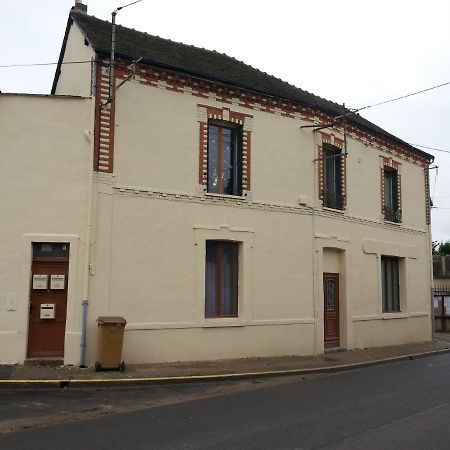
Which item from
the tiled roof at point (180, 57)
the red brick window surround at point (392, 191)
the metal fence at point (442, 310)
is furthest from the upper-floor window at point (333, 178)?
the metal fence at point (442, 310)

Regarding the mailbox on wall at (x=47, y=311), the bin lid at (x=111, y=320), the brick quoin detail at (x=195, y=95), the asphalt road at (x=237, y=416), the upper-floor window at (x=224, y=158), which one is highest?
the brick quoin detail at (x=195, y=95)

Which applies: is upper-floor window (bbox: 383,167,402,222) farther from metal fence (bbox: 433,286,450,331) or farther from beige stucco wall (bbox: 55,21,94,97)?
beige stucco wall (bbox: 55,21,94,97)

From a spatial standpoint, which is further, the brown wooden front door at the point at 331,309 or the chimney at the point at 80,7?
the brown wooden front door at the point at 331,309

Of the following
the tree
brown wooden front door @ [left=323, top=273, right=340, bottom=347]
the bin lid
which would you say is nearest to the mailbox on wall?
the bin lid

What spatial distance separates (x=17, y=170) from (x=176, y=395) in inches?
229

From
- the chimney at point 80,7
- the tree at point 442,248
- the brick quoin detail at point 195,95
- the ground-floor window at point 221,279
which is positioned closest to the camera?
the brick quoin detail at point 195,95

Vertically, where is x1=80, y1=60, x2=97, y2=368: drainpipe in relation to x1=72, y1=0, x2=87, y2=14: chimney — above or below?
below

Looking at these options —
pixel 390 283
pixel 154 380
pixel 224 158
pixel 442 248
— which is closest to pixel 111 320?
pixel 154 380

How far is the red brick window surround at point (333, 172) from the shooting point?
16062mm

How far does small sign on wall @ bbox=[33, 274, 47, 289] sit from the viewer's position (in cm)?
1149

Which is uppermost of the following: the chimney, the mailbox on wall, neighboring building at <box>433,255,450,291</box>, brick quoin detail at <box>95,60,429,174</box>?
the chimney

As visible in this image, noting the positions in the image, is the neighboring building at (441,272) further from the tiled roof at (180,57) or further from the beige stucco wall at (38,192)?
the beige stucco wall at (38,192)

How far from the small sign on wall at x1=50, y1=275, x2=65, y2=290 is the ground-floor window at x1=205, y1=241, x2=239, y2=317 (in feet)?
11.8

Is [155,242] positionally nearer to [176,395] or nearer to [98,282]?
[98,282]
